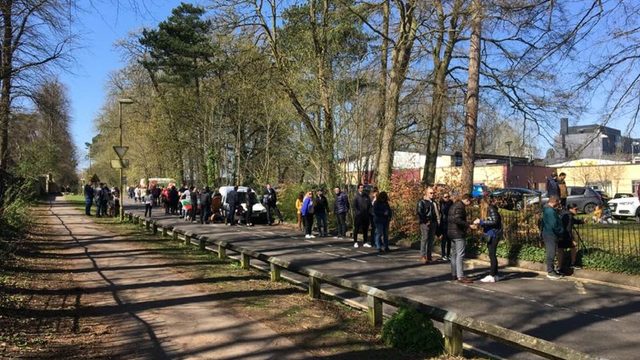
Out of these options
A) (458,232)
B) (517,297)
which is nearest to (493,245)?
(458,232)

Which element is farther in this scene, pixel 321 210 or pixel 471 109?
pixel 321 210

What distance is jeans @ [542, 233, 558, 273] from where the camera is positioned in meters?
12.4

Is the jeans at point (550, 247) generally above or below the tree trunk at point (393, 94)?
below

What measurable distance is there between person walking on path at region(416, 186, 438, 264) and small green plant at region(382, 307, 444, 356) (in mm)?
8144

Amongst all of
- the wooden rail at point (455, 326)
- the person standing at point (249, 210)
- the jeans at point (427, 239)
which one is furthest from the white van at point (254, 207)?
the wooden rail at point (455, 326)

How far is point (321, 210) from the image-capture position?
2083 cm

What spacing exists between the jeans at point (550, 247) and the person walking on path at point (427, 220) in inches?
109

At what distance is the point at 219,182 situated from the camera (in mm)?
43656

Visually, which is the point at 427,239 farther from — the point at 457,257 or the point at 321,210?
the point at 321,210

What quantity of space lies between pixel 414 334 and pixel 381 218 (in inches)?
405

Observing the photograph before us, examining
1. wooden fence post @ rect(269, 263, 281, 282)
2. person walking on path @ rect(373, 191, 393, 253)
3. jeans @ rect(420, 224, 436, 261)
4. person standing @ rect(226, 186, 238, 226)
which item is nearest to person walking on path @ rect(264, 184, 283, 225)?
person standing @ rect(226, 186, 238, 226)

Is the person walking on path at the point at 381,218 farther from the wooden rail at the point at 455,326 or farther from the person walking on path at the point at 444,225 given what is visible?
the wooden rail at the point at 455,326

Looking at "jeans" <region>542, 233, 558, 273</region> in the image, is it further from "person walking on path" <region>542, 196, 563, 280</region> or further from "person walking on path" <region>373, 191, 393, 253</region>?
"person walking on path" <region>373, 191, 393, 253</region>

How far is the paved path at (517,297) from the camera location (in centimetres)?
759
